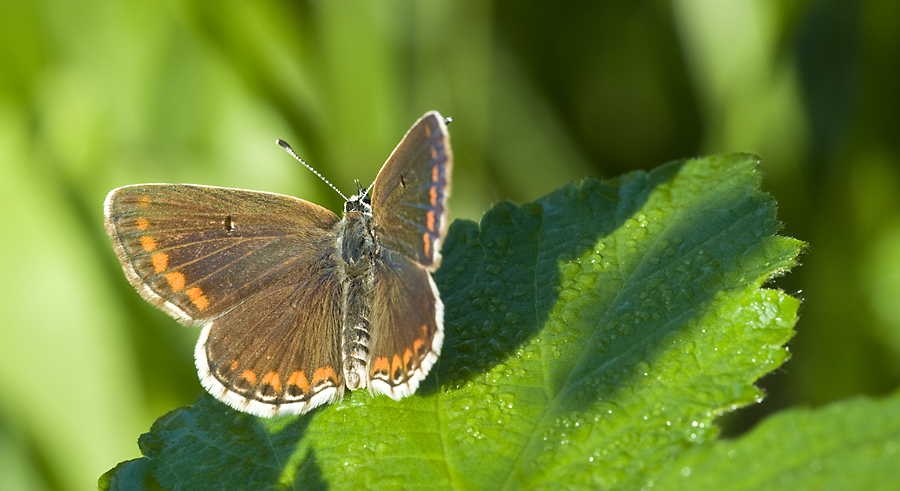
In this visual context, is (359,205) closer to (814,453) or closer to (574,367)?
(574,367)

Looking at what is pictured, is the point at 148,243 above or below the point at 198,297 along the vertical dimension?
above

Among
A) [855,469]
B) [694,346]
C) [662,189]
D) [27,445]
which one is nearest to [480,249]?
[662,189]

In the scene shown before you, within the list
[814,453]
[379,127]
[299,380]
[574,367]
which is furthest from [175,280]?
[379,127]

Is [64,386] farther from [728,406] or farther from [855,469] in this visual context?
[855,469]

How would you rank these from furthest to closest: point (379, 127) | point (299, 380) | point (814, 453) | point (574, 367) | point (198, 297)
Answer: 1. point (379, 127)
2. point (198, 297)
3. point (299, 380)
4. point (574, 367)
5. point (814, 453)

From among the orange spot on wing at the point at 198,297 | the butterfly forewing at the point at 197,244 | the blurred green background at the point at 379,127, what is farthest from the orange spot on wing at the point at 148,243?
the blurred green background at the point at 379,127

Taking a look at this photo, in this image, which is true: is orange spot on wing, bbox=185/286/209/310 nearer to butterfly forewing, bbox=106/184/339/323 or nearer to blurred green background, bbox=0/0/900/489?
butterfly forewing, bbox=106/184/339/323

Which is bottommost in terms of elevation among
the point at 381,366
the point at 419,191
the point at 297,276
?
the point at 381,366
